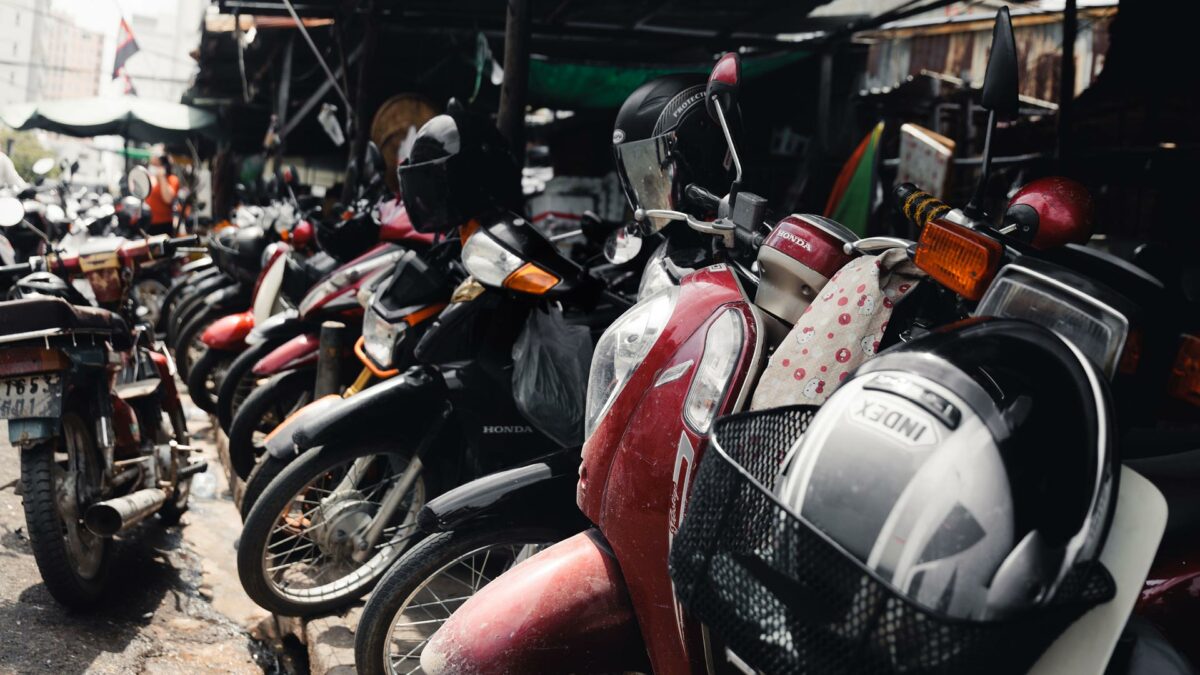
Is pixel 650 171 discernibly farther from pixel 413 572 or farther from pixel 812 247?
pixel 413 572

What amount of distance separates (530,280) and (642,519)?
4.11 ft

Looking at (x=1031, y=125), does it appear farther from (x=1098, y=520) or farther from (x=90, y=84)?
(x=90, y=84)

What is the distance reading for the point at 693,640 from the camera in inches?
60.4

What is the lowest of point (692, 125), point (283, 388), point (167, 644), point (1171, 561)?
point (167, 644)

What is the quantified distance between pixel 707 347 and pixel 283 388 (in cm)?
296

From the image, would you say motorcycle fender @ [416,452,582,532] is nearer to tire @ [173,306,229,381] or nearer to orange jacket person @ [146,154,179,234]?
tire @ [173,306,229,381]

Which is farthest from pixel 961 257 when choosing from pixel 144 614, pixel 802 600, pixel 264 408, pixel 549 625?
pixel 264 408

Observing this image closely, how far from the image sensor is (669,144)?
7.84 feet

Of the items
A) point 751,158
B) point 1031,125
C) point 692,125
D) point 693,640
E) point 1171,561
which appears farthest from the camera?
point 751,158

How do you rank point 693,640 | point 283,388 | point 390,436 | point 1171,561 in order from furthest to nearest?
point 283,388 → point 390,436 → point 693,640 → point 1171,561

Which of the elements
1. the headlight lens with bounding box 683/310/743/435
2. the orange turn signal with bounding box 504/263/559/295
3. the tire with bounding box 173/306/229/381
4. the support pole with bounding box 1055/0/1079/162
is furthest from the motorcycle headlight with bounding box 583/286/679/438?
the tire with bounding box 173/306/229/381

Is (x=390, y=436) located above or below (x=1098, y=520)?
below

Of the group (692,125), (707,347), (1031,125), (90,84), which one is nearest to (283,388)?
(692,125)

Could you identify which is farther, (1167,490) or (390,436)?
(390,436)
